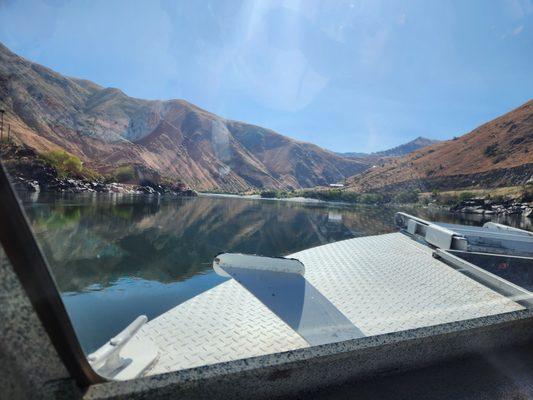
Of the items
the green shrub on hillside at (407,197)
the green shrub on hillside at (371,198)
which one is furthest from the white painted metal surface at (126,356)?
the green shrub on hillside at (371,198)

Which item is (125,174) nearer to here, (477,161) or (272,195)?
(272,195)

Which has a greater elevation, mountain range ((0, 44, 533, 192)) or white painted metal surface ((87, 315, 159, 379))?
mountain range ((0, 44, 533, 192))

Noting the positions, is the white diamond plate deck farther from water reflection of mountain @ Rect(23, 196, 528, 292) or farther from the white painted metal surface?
water reflection of mountain @ Rect(23, 196, 528, 292)

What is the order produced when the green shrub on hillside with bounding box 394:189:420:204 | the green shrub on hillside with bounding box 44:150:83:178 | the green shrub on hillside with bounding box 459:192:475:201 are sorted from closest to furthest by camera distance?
the green shrub on hillside with bounding box 44:150:83:178 → the green shrub on hillside with bounding box 459:192:475:201 → the green shrub on hillside with bounding box 394:189:420:204

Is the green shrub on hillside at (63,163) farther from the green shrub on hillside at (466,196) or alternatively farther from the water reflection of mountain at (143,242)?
the green shrub on hillside at (466,196)

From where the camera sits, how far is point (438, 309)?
8.21 metres

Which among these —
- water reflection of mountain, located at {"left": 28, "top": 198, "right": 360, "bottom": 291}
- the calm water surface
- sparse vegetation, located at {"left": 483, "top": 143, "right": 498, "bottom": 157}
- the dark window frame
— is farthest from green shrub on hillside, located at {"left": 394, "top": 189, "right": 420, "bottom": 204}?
the dark window frame

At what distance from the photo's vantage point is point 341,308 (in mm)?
8242

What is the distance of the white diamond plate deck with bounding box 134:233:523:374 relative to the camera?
250 inches

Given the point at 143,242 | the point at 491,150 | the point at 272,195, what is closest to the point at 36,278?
the point at 143,242

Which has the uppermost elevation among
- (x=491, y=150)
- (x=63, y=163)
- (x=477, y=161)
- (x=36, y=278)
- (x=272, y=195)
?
(x=491, y=150)

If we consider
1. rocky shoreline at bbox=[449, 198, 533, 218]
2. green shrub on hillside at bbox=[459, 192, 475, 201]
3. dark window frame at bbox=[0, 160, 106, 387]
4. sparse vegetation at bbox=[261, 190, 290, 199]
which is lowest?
sparse vegetation at bbox=[261, 190, 290, 199]

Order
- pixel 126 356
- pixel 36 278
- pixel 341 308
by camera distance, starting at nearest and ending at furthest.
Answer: pixel 36 278 → pixel 126 356 → pixel 341 308

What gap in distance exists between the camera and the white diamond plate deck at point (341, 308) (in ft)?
20.8
